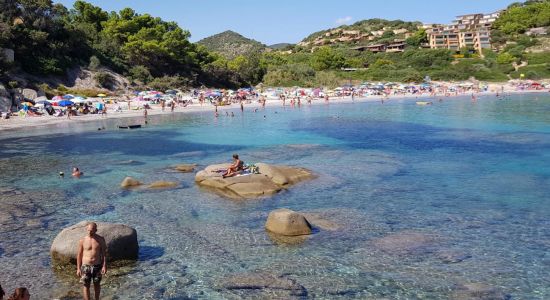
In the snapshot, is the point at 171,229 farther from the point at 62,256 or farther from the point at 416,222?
the point at 416,222

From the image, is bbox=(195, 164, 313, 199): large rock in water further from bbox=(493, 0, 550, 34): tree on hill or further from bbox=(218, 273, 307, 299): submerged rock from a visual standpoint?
bbox=(493, 0, 550, 34): tree on hill

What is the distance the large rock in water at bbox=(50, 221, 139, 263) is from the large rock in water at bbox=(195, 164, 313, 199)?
5.73 m

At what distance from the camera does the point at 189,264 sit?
33.8 feet

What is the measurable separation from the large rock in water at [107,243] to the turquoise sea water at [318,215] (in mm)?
361

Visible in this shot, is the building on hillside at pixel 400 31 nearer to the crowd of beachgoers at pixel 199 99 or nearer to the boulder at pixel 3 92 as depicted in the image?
the crowd of beachgoers at pixel 199 99

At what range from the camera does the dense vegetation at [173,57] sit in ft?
183

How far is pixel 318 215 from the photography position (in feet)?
44.5

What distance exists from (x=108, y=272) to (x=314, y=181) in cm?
984

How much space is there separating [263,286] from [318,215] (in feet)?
15.7

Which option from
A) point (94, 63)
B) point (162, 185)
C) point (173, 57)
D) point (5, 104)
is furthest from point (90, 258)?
point (173, 57)

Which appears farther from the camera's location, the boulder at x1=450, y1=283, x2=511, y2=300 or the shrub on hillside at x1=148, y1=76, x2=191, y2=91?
the shrub on hillside at x1=148, y1=76, x2=191, y2=91

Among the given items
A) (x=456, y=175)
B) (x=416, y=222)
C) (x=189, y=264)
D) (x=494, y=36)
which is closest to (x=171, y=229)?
(x=189, y=264)

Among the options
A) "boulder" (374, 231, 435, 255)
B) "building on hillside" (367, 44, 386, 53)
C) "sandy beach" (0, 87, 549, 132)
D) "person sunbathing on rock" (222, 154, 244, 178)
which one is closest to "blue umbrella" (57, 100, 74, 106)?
"sandy beach" (0, 87, 549, 132)

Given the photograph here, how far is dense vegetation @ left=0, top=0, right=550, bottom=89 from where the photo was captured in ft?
183
